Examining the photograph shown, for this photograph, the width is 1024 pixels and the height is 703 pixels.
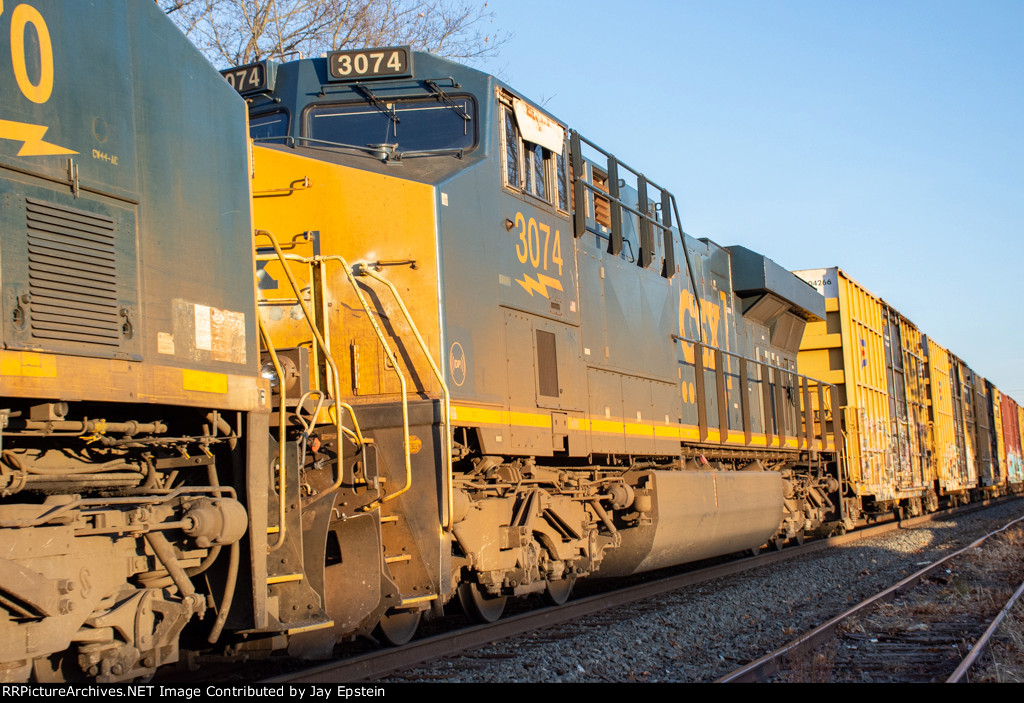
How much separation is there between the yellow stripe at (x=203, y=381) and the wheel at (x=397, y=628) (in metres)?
2.64

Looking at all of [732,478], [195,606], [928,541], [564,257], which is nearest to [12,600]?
[195,606]

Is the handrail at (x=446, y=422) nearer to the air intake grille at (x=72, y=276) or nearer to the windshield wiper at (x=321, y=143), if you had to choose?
the windshield wiper at (x=321, y=143)

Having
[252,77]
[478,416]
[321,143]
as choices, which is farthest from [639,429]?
[252,77]

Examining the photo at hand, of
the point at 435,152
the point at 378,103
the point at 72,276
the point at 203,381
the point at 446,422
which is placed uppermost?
the point at 378,103

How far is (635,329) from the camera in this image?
352 inches

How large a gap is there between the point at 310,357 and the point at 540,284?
2089mm

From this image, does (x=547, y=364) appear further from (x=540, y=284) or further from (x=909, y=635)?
(x=909, y=635)

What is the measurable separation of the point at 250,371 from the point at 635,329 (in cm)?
515

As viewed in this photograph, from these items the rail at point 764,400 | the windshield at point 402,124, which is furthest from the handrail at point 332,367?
the rail at point 764,400

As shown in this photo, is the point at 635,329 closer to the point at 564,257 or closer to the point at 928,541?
the point at 564,257

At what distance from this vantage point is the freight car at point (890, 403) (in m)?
16.0

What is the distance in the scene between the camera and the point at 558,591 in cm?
825

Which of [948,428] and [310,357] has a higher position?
[310,357]

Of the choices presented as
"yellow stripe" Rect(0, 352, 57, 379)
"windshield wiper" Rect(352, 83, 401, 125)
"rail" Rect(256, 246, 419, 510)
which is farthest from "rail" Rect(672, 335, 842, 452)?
"yellow stripe" Rect(0, 352, 57, 379)
